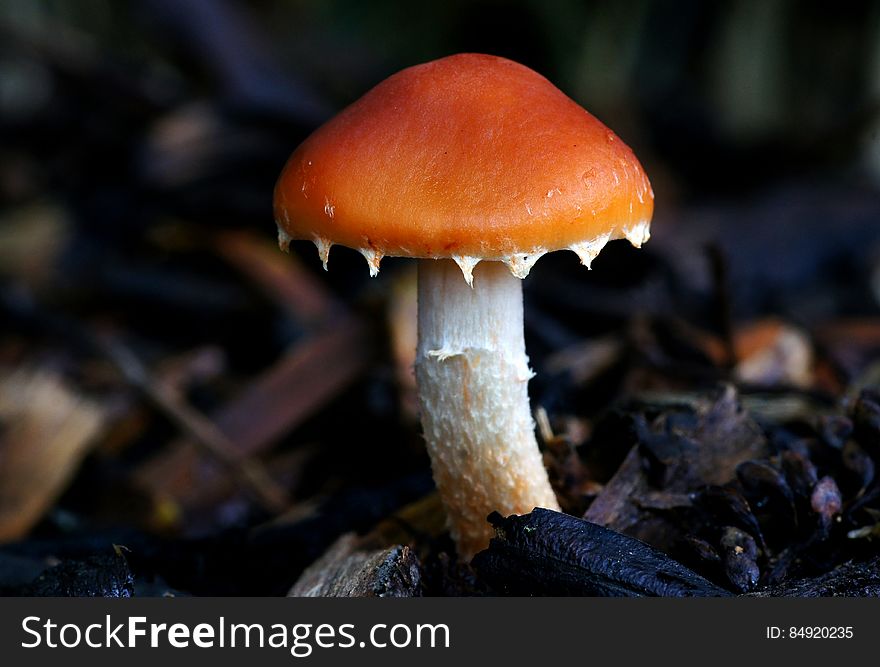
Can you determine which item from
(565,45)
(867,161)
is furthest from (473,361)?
(565,45)

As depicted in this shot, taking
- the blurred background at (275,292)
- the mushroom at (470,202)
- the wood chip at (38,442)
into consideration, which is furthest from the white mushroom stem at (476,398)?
the wood chip at (38,442)

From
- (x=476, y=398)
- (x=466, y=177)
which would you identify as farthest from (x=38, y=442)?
(x=466, y=177)

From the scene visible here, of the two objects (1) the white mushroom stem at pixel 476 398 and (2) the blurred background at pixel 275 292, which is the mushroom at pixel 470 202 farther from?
(2) the blurred background at pixel 275 292

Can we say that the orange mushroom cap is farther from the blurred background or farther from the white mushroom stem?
the blurred background

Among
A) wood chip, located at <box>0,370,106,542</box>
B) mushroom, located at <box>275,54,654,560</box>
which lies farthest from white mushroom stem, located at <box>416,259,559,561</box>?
wood chip, located at <box>0,370,106,542</box>

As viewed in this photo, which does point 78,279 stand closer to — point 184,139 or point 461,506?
point 184,139

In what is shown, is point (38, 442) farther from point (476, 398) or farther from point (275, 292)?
point (476, 398)
